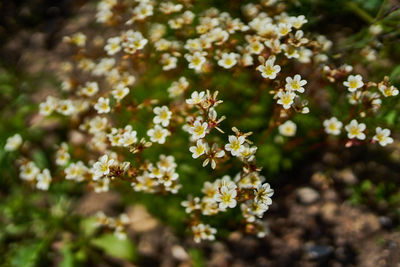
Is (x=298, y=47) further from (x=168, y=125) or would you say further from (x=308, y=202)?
(x=308, y=202)

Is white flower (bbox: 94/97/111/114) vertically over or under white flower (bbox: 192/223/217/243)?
over

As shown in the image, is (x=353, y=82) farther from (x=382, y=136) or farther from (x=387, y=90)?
(x=382, y=136)

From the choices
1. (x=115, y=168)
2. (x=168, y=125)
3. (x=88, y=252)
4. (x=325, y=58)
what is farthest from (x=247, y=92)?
(x=88, y=252)

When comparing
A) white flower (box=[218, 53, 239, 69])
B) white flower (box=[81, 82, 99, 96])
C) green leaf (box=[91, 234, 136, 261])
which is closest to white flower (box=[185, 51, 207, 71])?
white flower (box=[218, 53, 239, 69])

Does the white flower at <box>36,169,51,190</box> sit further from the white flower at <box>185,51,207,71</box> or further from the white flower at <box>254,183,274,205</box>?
the white flower at <box>254,183,274,205</box>

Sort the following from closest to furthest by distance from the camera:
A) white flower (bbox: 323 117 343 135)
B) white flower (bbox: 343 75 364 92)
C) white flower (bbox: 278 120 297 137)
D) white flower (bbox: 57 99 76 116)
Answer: white flower (bbox: 343 75 364 92) < white flower (bbox: 323 117 343 135) < white flower (bbox: 57 99 76 116) < white flower (bbox: 278 120 297 137)

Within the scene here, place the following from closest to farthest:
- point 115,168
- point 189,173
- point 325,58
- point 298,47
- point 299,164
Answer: point 115,168, point 298,47, point 325,58, point 189,173, point 299,164

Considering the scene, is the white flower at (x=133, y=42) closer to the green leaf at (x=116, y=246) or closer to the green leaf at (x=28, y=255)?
the green leaf at (x=116, y=246)
